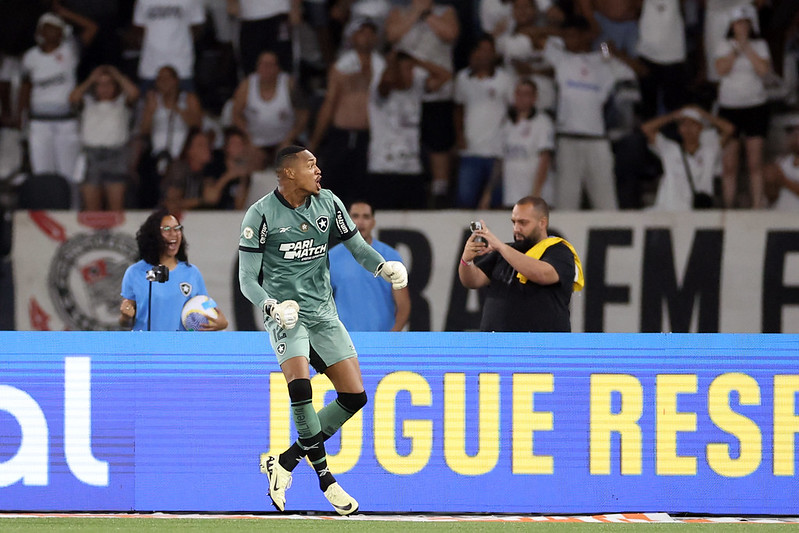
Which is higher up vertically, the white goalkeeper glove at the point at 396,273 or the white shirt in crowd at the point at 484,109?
the white shirt in crowd at the point at 484,109

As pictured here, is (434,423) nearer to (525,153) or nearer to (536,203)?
(536,203)

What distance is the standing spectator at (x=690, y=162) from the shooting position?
1114 cm

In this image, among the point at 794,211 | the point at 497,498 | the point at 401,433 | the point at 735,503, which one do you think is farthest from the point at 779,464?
the point at 794,211

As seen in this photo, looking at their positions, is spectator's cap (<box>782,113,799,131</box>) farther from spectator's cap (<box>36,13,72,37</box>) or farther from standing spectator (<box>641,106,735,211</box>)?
spectator's cap (<box>36,13,72,37</box>)

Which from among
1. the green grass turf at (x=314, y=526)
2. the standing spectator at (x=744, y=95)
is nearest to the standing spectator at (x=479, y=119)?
the standing spectator at (x=744, y=95)

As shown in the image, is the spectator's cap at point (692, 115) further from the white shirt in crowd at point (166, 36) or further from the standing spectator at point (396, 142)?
the white shirt in crowd at point (166, 36)

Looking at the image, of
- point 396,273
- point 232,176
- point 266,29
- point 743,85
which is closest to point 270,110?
point 232,176

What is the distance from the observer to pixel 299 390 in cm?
595

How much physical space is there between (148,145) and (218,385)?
18.5 ft

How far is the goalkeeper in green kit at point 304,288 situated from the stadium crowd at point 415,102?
5.12 m

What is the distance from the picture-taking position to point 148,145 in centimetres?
1173

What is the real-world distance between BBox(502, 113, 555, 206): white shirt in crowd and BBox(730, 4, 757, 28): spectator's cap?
221 centimetres

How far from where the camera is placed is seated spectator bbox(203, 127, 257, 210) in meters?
11.4

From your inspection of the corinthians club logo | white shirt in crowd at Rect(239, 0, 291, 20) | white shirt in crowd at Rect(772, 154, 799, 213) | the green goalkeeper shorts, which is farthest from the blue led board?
white shirt in crowd at Rect(239, 0, 291, 20)
